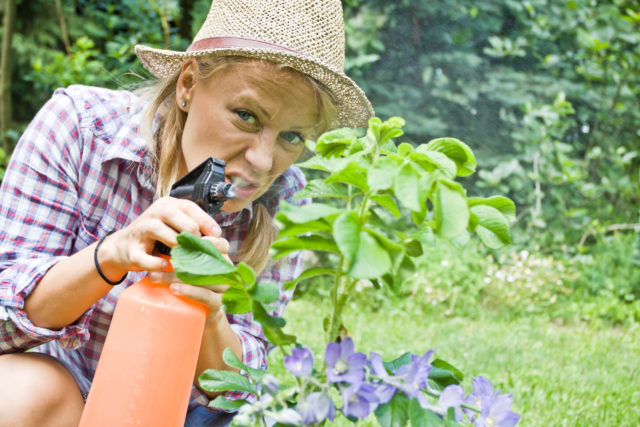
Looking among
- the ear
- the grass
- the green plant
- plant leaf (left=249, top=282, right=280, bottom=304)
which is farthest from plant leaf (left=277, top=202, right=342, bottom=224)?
the grass

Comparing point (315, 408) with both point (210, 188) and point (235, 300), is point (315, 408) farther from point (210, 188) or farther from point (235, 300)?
point (210, 188)

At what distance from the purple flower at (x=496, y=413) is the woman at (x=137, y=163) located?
26.3 inches

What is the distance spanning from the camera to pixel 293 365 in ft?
2.44

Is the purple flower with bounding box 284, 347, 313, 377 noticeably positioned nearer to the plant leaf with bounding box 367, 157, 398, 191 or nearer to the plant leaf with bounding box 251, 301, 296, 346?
the plant leaf with bounding box 251, 301, 296, 346

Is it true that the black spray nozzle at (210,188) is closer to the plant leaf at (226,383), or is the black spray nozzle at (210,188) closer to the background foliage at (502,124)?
the plant leaf at (226,383)

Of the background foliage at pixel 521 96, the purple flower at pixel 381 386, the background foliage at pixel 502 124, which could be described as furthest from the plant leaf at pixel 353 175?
the background foliage at pixel 521 96

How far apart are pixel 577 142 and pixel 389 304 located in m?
3.25

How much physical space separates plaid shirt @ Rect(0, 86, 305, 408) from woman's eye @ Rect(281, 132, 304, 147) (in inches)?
13.3

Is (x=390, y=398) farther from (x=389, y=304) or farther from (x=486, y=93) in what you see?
(x=486, y=93)

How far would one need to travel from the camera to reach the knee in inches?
55.8

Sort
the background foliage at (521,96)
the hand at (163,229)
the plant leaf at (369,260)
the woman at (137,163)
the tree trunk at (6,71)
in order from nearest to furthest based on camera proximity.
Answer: the plant leaf at (369,260) → the hand at (163,229) → the woman at (137,163) → the tree trunk at (6,71) → the background foliage at (521,96)

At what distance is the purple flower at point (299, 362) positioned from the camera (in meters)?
0.75

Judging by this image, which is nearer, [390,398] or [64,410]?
[390,398]

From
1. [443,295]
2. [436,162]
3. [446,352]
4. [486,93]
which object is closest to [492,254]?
[443,295]
